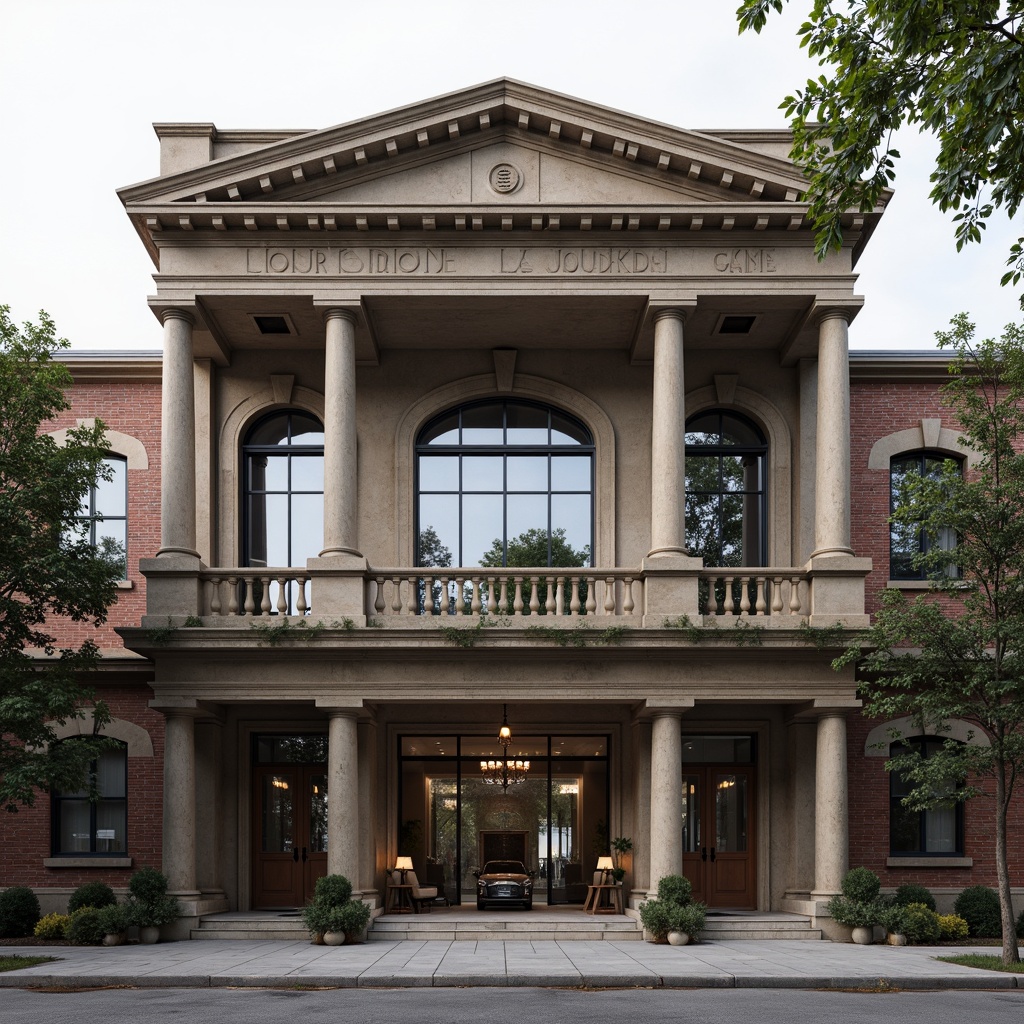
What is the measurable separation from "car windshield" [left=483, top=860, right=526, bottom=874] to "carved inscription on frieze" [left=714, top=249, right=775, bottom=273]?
12.4 meters

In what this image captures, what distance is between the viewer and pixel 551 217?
22.3 meters

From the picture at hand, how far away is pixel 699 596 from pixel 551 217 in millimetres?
7281

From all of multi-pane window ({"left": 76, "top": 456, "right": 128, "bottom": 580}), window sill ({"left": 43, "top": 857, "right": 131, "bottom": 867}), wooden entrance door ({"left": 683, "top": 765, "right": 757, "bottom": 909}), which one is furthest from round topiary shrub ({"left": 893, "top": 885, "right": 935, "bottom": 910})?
multi-pane window ({"left": 76, "top": 456, "right": 128, "bottom": 580})

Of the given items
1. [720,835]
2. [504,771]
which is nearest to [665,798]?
[720,835]

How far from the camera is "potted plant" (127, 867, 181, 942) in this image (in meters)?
20.7

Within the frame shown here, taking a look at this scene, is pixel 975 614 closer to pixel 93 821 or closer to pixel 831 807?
pixel 831 807

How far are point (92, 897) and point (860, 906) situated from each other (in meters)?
13.4

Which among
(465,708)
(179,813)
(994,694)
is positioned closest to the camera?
(994,694)

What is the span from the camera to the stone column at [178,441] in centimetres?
2205

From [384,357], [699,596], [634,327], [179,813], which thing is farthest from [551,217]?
A: [179,813]

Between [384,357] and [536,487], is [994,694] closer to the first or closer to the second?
[536,487]

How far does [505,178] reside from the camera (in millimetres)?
22922

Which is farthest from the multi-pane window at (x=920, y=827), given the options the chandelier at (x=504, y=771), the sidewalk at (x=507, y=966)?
the chandelier at (x=504, y=771)

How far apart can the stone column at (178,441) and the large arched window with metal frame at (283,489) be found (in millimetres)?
2686
